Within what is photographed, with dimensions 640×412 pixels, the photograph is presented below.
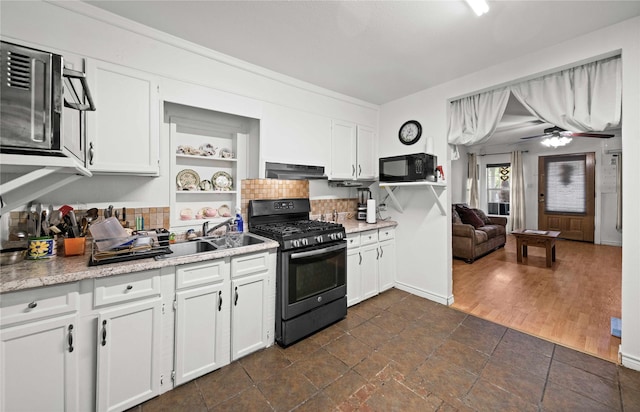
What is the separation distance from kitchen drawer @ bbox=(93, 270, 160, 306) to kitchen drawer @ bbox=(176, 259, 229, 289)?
14cm

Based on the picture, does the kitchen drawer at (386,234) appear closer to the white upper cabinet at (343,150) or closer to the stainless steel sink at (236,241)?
the white upper cabinet at (343,150)

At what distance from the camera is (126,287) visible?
159cm

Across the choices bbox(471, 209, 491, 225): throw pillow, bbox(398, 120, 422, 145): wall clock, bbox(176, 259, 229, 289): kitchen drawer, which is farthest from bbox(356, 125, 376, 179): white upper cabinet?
bbox(471, 209, 491, 225): throw pillow

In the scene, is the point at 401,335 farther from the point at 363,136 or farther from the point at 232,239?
the point at 363,136

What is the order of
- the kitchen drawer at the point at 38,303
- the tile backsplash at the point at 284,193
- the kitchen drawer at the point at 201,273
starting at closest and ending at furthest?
the kitchen drawer at the point at 38,303 < the kitchen drawer at the point at 201,273 < the tile backsplash at the point at 284,193

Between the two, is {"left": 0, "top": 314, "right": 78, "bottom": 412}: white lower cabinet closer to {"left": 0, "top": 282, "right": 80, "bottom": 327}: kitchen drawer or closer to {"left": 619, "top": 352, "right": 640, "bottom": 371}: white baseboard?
{"left": 0, "top": 282, "right": 80, "bottom": 327}: kitchen drawer

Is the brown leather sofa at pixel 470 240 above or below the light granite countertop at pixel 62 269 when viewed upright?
below

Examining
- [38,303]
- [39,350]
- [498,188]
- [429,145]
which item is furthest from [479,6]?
[498,188]

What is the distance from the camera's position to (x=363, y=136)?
146 inches

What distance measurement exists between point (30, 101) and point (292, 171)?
195 centimetres

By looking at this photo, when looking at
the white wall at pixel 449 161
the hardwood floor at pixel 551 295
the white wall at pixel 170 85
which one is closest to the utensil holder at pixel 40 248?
the white wall at pixel 170 85

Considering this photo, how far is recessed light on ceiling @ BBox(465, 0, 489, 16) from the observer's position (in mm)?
1708

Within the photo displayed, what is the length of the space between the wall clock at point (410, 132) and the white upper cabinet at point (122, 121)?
285cm

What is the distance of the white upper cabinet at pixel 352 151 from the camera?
3.37 m
